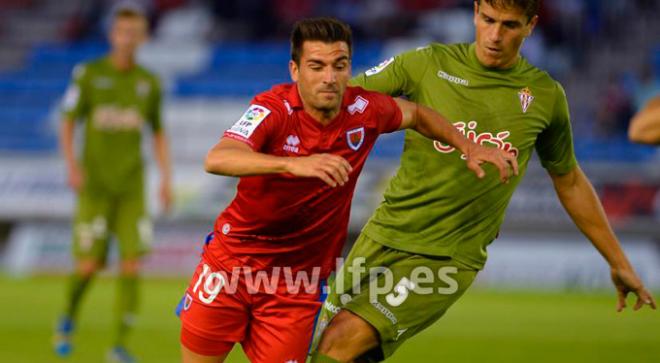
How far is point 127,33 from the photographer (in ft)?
32.9

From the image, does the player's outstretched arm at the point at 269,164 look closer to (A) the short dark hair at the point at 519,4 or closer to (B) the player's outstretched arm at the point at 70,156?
(A) the short dark hair at the point at 519,4

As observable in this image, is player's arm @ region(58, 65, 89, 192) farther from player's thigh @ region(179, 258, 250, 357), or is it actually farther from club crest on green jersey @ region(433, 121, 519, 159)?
club crest on green jersey @ region(433, 121, 519, 159)

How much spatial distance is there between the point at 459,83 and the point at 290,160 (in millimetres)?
1674

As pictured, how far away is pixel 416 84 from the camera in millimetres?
6082

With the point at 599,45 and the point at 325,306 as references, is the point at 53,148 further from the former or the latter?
the point at 325,306

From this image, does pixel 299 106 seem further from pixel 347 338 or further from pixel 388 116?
pixel 347 338

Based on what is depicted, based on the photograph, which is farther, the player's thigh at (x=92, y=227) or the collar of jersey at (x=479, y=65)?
the player's thigh at (x=92, y=227)

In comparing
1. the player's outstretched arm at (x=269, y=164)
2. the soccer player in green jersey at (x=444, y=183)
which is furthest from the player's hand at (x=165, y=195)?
the player's outstretched arm at (x=269, y=164)

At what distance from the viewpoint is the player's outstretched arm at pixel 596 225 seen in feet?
21.0

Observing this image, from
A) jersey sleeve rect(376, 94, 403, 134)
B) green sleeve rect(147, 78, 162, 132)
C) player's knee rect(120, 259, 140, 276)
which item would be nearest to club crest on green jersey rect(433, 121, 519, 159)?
jersey sleeve rect(376, 94, 403, 134)

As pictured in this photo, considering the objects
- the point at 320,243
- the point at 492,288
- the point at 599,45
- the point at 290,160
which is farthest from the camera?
the point at 599,45

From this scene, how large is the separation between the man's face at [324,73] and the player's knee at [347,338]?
1140 millimetres

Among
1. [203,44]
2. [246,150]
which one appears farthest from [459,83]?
[203,44]

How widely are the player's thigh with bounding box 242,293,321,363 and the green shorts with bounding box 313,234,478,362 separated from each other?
0.64ft
